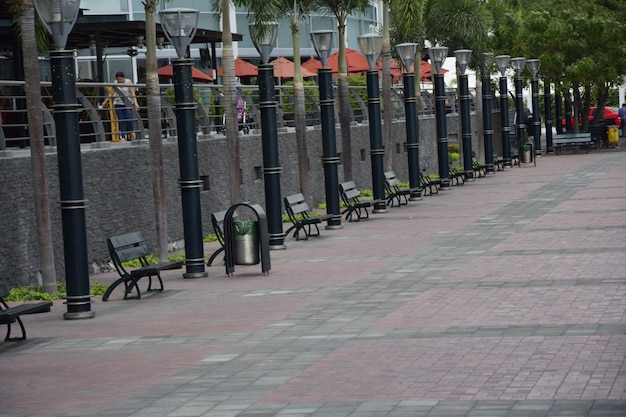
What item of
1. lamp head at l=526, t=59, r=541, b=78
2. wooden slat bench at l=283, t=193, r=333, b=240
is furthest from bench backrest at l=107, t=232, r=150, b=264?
lamp head at l=526, t=59, r=541, b=78

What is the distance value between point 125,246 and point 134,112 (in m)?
5.97

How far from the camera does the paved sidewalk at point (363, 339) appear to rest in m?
9.20

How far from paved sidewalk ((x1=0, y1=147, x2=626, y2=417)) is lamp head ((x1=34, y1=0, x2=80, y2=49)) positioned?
10.8 ft

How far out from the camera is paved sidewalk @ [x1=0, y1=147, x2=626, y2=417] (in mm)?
9195

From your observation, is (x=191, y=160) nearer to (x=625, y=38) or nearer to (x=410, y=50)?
(x=410, y=50)

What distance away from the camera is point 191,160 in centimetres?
1844

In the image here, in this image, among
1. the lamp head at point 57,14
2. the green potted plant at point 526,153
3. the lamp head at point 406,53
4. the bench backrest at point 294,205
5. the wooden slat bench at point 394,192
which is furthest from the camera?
the green potted plant at point 526,153

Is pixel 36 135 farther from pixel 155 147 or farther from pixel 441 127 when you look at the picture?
pixel 441 127

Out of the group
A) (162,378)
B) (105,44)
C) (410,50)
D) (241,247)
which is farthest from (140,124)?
(162,378)

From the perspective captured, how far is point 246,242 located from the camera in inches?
698

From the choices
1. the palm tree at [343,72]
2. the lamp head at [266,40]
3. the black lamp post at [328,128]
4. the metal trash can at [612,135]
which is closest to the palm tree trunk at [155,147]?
the lamp head at [266,40]

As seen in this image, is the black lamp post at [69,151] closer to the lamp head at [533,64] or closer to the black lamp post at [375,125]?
the black lamp post at [375,125]

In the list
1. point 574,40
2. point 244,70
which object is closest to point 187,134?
point 244,70

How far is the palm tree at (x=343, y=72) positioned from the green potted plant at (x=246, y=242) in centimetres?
1338
